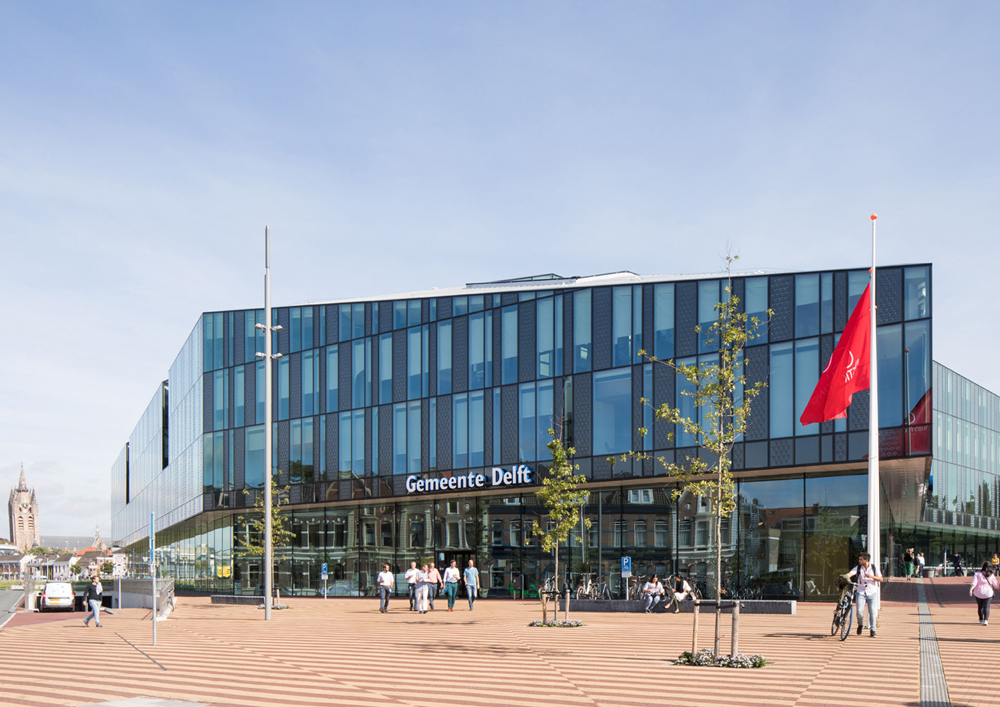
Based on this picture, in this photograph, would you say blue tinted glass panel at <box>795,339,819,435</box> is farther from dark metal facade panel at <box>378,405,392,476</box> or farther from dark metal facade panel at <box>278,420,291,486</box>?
dark metal facade panel at <box>278,420,291,486</box>

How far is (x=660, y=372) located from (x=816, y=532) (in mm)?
7742

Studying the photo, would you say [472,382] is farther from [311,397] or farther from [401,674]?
[401,674]

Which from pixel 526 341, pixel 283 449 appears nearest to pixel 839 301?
pixel 526 341

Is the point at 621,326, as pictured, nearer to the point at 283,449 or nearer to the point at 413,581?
the point at 413,581

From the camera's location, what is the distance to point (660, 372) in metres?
37.2

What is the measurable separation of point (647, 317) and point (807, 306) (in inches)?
244

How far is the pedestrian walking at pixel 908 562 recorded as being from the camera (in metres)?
54.7

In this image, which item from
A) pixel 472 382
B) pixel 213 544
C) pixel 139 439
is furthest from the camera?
pixel 139 439

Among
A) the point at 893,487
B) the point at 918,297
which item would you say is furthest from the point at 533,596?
the point at 918,297

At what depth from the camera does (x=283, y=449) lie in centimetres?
5222

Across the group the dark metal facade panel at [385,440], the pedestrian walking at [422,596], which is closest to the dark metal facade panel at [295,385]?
the dark metal facade panel at [385,440]

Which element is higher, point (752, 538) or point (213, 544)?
point (752, 538)

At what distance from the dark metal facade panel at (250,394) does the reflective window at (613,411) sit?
21.9 meters

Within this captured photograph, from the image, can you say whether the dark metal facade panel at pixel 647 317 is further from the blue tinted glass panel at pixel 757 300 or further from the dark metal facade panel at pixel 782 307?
→ the dark metal facade panel at pixel 782 307
